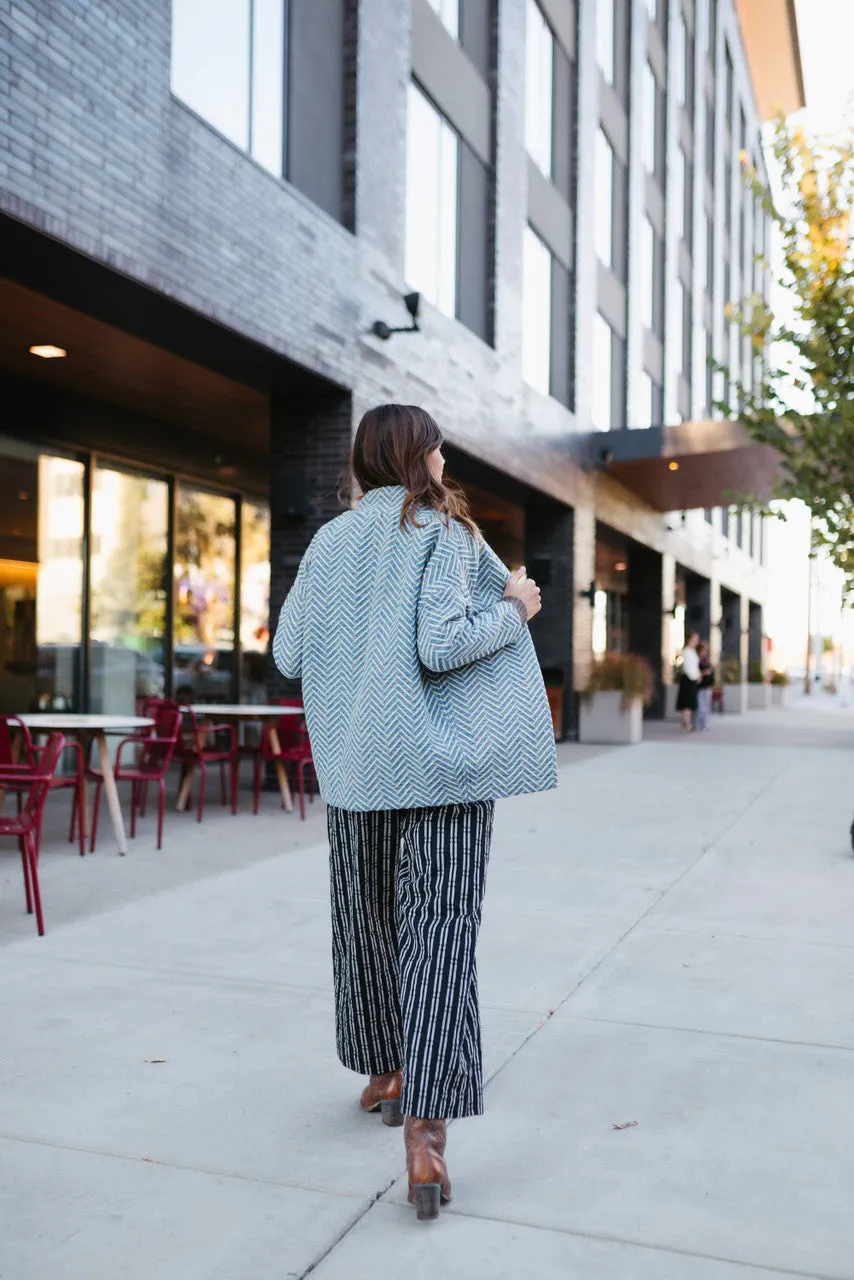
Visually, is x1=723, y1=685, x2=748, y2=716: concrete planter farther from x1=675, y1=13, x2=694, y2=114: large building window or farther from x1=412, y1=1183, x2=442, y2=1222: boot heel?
x1=412, y1=1183, x2=442, y2=1222: boot heel

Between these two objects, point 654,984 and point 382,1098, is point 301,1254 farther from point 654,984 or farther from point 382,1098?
point 654,984

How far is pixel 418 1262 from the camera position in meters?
2.68

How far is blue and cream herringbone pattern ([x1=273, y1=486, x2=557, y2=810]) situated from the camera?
297 cm

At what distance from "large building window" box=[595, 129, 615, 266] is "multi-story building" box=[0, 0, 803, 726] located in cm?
11

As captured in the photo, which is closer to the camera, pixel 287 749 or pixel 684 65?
pixel 287 749

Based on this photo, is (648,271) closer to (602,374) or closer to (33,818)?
(602,374)

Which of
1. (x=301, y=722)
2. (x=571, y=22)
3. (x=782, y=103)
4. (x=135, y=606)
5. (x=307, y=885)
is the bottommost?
(x=307, y=885)

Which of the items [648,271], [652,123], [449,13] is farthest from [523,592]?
[652,123]

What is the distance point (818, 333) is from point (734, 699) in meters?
18.9

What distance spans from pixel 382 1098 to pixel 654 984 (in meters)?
1.85

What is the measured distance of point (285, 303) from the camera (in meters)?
10.4

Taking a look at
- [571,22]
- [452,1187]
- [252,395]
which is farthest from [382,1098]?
[571,22]

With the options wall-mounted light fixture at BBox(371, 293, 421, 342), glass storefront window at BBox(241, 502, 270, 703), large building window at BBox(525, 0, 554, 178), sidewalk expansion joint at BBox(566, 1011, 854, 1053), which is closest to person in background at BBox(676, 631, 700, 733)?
large building window at BBox(525, 0, 554, 178)

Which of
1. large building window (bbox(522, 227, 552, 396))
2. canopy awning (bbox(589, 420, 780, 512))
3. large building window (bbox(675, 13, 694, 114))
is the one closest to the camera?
large building window (bbox(522, 227, 552, 396))
